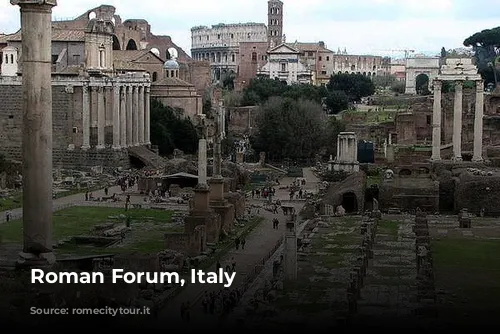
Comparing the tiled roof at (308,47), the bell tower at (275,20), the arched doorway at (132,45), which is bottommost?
the arched doorway at (132,45)

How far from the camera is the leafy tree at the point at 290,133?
57.9 metres

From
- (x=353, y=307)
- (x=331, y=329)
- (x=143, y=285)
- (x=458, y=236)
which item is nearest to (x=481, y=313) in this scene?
(x=353, y=307)

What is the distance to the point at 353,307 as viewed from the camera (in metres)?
18.1

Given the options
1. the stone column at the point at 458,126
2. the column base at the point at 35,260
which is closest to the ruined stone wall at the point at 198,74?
the stone column at the point at 458,126

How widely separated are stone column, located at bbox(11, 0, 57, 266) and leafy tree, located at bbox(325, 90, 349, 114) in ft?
207

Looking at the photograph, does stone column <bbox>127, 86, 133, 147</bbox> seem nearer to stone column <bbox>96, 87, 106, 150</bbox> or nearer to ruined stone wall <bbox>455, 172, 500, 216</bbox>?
stone column <bbox>96, 87, 106, 150</bbox>

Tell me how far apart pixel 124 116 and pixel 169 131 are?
6.56 metres

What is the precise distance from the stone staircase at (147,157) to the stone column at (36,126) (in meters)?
35.1

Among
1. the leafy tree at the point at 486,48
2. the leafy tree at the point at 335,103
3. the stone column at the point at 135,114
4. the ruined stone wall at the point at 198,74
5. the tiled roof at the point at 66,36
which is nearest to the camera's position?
the stone column at the point at 135,114

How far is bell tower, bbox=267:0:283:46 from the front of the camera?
13012 cm

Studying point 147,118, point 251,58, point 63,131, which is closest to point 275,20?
point 251,58

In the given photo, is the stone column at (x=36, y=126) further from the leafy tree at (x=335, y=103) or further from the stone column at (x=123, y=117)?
the leafy tree at (x=335, y=103)

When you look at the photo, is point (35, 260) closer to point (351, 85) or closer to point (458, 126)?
point (458, 126)

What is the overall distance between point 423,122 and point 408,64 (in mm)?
44804
